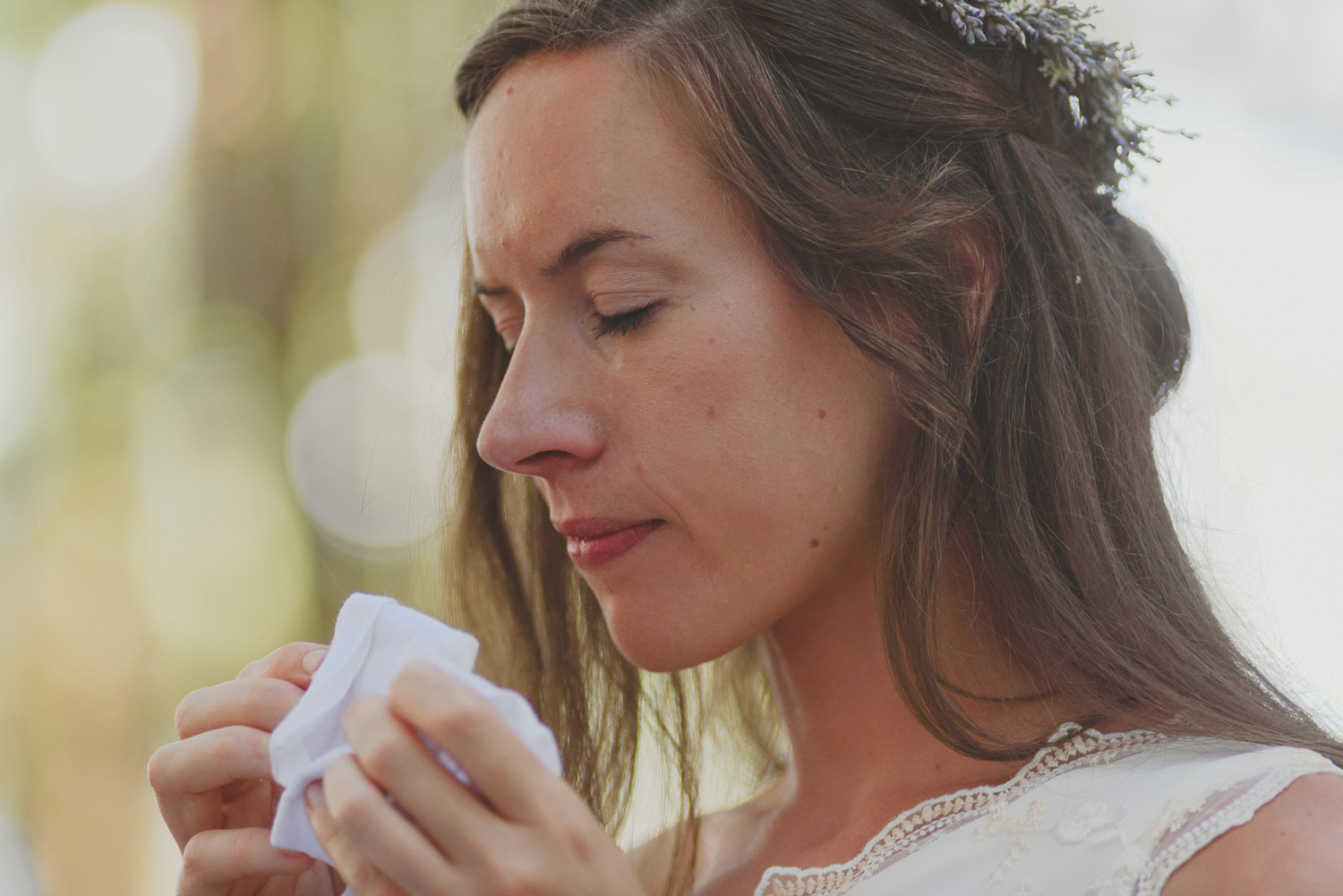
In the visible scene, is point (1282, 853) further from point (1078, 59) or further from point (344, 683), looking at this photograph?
point (1078, 59)

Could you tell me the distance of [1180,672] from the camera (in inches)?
49.3

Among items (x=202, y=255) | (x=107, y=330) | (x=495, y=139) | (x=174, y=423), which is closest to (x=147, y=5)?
(x=202, y=255)

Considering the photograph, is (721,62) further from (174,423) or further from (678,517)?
(174,423)

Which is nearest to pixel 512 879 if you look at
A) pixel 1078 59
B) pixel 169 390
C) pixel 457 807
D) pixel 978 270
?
pixel 457 807

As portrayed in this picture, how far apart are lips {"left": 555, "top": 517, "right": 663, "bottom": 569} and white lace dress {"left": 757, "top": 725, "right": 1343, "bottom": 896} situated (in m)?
0.43

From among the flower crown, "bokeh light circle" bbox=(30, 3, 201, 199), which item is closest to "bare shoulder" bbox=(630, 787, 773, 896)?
the flower crown

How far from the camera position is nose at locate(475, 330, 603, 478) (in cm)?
132

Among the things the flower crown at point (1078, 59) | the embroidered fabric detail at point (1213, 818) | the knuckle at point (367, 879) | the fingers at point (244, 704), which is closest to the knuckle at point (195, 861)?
the fingers at point (244, 704)

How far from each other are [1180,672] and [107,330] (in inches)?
159

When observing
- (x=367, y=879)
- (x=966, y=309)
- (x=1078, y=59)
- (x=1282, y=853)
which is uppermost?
(x=1078, y=59)

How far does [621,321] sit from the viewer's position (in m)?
1.33

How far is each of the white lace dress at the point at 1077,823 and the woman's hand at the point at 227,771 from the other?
0.59 meters

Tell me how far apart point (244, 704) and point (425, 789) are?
1.34 ft

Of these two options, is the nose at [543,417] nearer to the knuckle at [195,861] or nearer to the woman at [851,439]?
the woman at [851,439]
